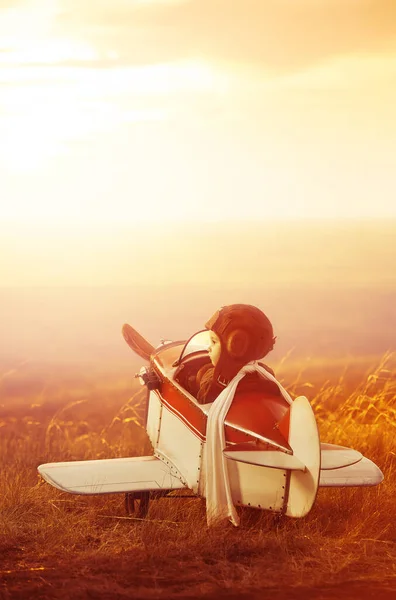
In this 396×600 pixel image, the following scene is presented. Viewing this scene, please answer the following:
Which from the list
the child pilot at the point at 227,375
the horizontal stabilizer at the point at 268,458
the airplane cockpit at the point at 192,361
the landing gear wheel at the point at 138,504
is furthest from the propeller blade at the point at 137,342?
the horizontal stabilizer at the point at 268,458

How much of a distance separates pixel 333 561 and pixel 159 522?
145 centimetres

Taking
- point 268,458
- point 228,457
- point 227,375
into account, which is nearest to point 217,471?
point 228,457

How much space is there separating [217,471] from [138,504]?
112cm

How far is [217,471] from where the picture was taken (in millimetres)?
6758

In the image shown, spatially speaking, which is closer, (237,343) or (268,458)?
(268,458)

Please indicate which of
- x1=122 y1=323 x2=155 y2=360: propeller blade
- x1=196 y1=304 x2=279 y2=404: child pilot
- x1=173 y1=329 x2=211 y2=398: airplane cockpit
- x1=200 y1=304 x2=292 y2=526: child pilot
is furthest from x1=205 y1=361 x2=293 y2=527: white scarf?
x1=122 y1=323 x2=155 y2=360: propeller blade

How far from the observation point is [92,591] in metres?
5.74

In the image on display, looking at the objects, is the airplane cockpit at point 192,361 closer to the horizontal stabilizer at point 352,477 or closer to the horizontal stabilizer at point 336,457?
the horizontal stabilizer at point 352,477

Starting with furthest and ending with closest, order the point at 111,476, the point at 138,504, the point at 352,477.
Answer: the point at 138,504 → the point at 111,476 → the point at 352,477

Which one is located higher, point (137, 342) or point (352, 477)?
point (137, 342)

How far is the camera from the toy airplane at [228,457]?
246 inches

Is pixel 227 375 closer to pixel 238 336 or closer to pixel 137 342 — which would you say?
pixel 238 336

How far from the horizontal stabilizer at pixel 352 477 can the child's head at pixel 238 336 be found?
1044mm

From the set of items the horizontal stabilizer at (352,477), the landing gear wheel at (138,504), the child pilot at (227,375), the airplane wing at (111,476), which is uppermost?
the child pilot at (227,375)
